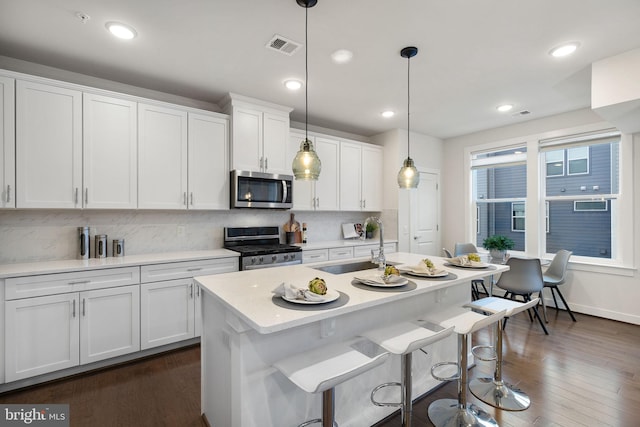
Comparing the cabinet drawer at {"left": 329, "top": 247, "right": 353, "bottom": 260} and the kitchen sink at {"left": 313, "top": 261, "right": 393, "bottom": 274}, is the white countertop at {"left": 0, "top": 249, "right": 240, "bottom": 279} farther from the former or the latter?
the cabinet drawer at {"left": 329, "top": 247, "right": 353, "bottom": 260}

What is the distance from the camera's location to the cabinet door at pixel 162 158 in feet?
9.93

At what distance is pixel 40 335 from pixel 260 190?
228 cm

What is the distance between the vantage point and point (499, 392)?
7.24 ft

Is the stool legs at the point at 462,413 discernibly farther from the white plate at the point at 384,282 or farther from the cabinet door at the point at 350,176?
the cabinet door at the point at 350,176

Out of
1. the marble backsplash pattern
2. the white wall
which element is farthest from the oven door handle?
the white wall

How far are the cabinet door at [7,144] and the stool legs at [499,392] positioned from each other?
3.83 m

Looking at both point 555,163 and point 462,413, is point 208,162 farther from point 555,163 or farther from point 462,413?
point 555,163

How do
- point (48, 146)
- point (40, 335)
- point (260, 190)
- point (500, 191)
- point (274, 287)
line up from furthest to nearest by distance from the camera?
point (500, 191) < point (260, 190) < point (48, 146) < point (40, 335) < point (274, 287)

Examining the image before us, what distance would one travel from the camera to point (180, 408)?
2115 millimetres

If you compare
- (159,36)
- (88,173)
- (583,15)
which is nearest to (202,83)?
(159,36)

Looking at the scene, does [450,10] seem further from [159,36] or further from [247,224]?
[247,224]

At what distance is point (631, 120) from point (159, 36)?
4433 millimetres

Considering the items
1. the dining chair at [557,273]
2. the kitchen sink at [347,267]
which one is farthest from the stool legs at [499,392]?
the dining chair at [557,273]

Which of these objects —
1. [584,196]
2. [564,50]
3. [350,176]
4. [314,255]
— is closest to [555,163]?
[584,196]
